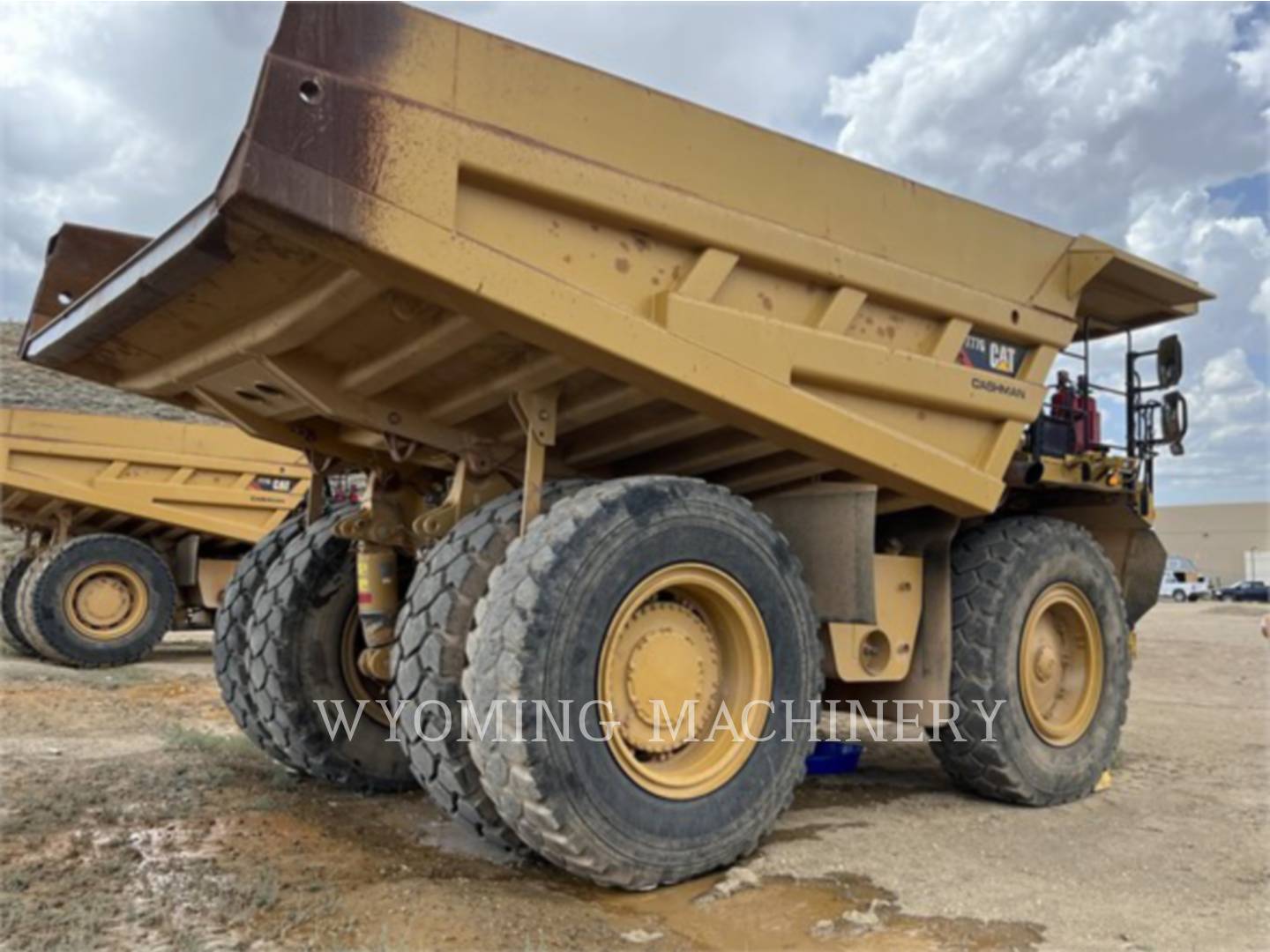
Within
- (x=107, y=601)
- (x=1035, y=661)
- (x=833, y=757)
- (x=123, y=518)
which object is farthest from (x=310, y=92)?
(x=123, y=518)

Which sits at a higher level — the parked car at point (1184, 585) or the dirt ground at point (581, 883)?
the parked car at point (1184, 585)

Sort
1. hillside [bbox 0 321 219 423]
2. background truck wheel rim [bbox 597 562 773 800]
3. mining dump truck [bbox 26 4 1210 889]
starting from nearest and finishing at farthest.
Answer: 1. mining dump truck [bbox 26 4 1210 889]
2. background truck wheel rim [bbox 597 562 773 800]
3. hillside [bbox 0 321 219 423]

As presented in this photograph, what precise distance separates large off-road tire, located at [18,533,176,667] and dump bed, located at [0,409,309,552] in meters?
0.45

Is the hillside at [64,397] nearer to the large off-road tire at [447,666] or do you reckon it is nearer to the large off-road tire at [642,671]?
the large off-road tire at [447,666]

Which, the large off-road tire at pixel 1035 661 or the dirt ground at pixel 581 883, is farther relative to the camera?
the large off-road tire at pixel 1035 661

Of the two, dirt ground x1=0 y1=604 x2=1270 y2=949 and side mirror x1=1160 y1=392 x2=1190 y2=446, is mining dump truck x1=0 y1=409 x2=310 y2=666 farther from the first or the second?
side mirror x1=1160 y1=392 x2=1190 y2=446

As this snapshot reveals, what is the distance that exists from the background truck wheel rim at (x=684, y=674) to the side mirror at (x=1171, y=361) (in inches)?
131

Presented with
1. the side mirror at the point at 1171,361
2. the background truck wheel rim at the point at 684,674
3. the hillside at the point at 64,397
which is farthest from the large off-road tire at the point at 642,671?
the hillside at the point at 64,397

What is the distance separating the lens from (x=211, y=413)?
174 inches

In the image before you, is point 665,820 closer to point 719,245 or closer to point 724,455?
point 724,455

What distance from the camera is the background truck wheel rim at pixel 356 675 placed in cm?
466

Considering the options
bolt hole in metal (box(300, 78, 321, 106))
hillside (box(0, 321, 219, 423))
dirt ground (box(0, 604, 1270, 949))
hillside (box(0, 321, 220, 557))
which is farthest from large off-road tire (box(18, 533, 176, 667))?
hillside (box(0, 321, 219, 423))

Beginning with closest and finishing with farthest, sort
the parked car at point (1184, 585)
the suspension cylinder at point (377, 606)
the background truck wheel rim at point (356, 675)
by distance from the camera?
the suspension cylinder at point (377, 606) → the background truck wheel rim at point (356, 675) → the parked car at point (1184, 585)

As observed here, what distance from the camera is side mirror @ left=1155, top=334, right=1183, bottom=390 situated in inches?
220
